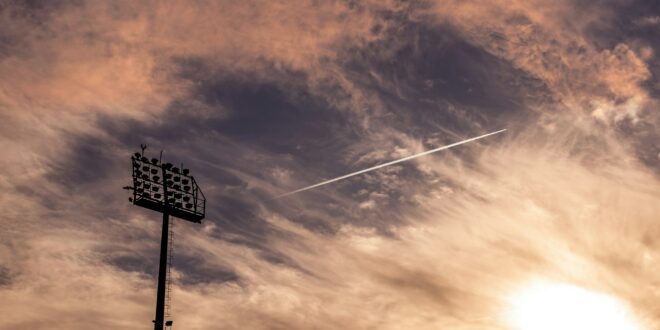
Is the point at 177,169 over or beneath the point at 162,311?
over

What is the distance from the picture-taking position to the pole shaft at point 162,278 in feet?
132

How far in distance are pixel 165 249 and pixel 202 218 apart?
17.8 ft

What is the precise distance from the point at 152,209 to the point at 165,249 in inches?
159

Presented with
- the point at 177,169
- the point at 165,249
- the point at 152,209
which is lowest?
the point at 165,249

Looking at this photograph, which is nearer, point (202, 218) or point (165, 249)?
point (165, 249)

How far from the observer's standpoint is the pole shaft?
4033 cm

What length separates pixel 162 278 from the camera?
4191 centimetres

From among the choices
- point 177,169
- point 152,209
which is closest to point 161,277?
point 152,209

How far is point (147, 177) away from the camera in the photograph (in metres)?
45.2

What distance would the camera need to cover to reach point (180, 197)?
46656mm

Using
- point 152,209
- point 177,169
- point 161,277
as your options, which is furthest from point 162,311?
point 177,169

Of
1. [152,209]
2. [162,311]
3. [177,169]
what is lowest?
[162,311]

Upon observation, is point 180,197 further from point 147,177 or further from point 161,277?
point 161,277

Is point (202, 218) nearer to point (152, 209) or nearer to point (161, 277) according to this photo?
point (152, 209)
